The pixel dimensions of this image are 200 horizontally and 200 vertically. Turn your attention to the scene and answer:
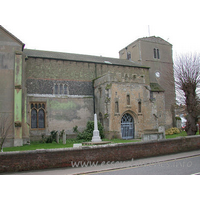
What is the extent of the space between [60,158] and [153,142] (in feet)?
19.4

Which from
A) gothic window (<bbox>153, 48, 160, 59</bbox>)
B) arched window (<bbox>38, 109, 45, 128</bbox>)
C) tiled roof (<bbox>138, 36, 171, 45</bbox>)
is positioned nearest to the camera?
arched window (<bbox>38, 109, 45, 128</bbox>)

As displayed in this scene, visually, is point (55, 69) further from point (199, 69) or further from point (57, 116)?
point (199, 69)

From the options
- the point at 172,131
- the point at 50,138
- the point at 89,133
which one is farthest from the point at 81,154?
the point at 172,131

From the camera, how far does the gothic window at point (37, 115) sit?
2505 cm

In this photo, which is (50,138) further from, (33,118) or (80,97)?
(80,97)

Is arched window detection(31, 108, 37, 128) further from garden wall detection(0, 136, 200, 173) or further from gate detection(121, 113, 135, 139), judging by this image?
garden wall detection(0, 136, 200, 173)

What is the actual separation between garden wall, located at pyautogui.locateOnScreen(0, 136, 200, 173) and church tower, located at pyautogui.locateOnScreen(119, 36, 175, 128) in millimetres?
20938

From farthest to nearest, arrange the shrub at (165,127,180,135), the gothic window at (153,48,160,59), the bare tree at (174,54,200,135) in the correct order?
the gothic window at (153,48,160,59), the shrub at (165,127,180,135), the bare tree at (174,54,200,135)

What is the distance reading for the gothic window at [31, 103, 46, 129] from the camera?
25.0 meters

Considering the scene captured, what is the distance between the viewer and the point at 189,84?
19.9m

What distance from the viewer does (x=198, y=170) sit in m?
8.66

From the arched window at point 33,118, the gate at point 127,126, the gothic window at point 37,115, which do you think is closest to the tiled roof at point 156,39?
the gate at point 127,126

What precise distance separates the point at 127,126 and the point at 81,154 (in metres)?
15.4

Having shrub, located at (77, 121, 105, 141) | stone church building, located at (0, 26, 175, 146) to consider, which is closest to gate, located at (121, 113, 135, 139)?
stone church building, located at (0, 26, 175, 146)
